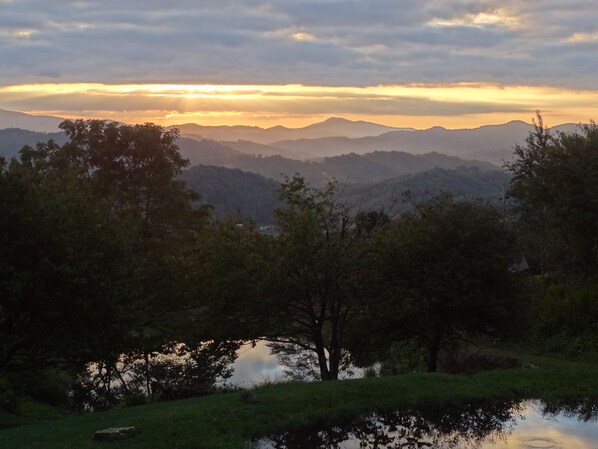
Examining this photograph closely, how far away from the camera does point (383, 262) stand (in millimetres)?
30641

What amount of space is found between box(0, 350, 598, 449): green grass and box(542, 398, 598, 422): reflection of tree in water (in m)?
0.59

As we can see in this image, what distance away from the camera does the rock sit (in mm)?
19656

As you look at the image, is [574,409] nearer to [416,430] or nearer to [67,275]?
[416,430]

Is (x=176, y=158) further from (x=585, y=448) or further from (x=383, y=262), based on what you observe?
(x=585, y=448)

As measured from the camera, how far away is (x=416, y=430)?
75.3 feet

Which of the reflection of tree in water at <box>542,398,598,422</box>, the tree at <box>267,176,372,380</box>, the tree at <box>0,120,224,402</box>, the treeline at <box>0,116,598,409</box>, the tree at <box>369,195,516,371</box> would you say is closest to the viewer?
the tree at <box>0,120,224,402</box>

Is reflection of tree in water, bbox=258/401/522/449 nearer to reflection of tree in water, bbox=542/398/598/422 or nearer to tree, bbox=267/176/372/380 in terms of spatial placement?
reflection of tree in water, bbox=542/398/598/422

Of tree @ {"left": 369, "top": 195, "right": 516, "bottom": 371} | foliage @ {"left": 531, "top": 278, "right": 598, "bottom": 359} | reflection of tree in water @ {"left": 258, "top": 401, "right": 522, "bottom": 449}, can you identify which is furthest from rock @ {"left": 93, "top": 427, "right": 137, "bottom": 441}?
foliage @ {"left": 531, "top": 278, "right": 598, "bottom": 359}

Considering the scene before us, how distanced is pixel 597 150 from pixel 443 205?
12623 mm

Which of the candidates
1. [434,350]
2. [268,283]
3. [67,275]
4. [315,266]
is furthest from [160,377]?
[434,350]

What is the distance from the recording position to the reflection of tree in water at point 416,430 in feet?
70.6

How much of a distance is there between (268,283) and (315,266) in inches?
83.0

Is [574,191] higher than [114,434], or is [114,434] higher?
[574,191]

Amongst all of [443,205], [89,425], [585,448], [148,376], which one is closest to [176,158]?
[148,376]
